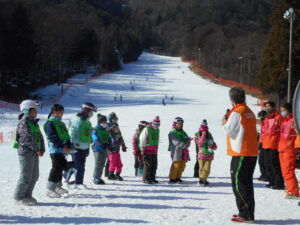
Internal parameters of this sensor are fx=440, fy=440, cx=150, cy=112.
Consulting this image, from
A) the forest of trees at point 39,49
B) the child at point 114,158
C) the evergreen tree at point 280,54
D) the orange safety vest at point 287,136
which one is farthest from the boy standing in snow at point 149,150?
the forest of trees at point 39,49

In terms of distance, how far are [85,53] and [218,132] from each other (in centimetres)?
7485

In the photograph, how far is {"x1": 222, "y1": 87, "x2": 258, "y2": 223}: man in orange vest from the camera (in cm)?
634

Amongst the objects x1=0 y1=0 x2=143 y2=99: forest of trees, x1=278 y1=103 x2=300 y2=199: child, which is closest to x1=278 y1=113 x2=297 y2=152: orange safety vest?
x1=278 y1=103 x2=300 y2=199: child

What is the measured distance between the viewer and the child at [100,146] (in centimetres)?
974

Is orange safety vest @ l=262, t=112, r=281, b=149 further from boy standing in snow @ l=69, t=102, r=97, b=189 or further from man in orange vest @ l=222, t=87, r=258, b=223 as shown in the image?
boy standing in snow @ l=69, t=102, r=97, b=189

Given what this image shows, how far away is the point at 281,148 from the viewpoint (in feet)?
26.6

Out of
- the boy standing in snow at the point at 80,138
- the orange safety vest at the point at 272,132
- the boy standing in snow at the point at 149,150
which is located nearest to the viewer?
the boy standing in snow at the point at 80,138

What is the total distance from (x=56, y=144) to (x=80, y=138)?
3.31 feet

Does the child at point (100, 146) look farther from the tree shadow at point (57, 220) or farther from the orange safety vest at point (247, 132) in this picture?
the orange safety vest at point (247, 132)

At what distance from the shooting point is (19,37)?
4891 cm

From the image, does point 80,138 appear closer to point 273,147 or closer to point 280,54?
point 273,147

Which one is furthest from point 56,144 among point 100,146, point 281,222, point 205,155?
point 281,222

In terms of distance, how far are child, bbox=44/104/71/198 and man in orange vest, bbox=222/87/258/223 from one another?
3017 mm

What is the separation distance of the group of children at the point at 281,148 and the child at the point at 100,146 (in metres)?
3.50
